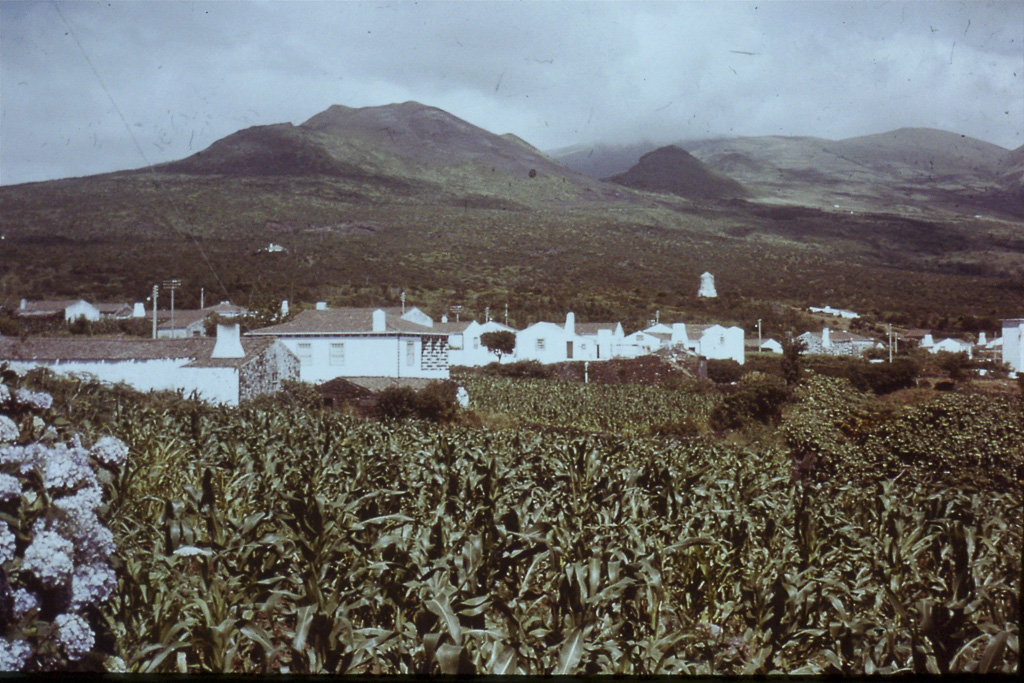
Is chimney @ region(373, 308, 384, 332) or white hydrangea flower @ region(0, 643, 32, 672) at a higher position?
chimney @ region(373, 308, 384, 332)

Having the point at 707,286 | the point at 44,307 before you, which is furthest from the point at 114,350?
the point at 707,286

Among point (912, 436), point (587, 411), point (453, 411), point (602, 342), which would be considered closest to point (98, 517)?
point (453, 411)

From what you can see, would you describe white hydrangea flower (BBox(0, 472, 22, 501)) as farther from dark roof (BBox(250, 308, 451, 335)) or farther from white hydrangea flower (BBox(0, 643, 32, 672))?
dark roof (BBox(250, 308, 451, 335))

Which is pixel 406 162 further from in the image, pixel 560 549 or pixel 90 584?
pixel 90 584

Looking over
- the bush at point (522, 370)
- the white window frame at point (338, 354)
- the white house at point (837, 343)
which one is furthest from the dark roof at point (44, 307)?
the white house at point (837, 343)

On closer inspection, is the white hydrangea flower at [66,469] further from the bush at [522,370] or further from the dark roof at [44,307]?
the dark roof at [44,307]

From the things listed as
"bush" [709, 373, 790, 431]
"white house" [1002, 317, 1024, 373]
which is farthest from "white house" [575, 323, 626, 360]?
"white house" [1002, 317, 1024, 373]
